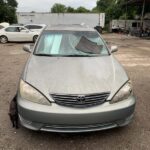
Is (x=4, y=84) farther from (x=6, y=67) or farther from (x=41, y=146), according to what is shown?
(x=41, y=146)

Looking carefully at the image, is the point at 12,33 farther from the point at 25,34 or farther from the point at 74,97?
the point at 74,97

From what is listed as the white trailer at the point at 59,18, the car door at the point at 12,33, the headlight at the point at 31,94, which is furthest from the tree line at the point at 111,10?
the headlight at the point at 31,94

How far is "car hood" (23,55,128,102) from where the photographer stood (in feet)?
11.9

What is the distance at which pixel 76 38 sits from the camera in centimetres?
542

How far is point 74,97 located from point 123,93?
28.6 inches

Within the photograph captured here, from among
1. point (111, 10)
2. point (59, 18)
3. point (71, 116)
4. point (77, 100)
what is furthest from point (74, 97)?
point (111, 10)

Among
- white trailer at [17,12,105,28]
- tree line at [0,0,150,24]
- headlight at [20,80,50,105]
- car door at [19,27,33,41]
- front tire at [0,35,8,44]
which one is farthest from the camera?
tree line at [0,0,150,24]

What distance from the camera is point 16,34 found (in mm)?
19297

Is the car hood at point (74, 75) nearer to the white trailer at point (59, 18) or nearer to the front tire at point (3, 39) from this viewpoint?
the front tire at point (3, 39)

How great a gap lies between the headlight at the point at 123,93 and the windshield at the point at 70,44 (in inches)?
48.6

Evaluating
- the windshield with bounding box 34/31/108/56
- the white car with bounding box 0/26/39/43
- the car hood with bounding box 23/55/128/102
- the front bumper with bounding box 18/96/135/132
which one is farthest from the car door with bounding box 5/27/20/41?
the front bumper with bounding box 18/96/135/132

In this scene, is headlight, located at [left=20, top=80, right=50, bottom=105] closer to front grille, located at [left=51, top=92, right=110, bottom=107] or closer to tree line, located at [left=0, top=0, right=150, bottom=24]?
front grille, located at [left=51, top=92, right=110, bottom=107]

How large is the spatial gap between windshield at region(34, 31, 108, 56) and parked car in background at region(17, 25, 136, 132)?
59 centimetres

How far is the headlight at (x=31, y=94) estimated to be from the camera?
3529mm
